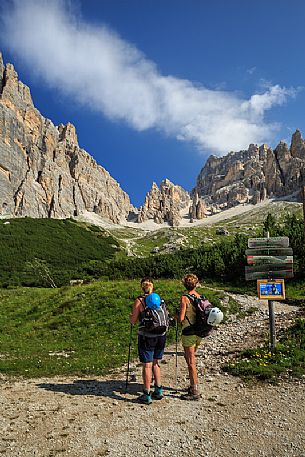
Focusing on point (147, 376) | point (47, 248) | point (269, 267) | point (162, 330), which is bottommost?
point (147, 376)

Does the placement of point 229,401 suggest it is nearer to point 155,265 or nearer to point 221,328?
point 221,328

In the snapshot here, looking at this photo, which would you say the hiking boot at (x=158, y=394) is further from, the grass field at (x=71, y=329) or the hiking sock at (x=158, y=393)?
Answer: the grass field at (x=71, y=329)

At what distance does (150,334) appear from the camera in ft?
30.8

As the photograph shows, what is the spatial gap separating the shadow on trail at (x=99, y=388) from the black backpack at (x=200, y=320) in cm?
210

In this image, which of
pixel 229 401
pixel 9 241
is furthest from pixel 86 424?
pixel 9 241

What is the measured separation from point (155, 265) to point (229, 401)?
43.8 metres

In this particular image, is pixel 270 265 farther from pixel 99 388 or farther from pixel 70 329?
pixel 70 329

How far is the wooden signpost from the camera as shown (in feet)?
45.2

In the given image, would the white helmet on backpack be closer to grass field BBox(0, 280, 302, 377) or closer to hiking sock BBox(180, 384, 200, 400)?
hiking sock BBox(180, 384, 200, 400)

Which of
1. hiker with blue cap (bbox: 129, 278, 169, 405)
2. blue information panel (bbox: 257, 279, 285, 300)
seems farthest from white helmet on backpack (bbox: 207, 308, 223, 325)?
blue information panel (bbox: 257, 279, 285, 300)

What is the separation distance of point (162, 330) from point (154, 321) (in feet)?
1.29

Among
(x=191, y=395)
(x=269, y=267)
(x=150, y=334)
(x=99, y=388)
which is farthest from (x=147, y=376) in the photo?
(x=269, y=267)

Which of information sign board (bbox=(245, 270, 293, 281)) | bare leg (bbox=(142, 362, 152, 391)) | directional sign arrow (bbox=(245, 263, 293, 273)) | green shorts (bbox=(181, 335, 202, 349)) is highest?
directional sign arrow (bbox=(245, 263, 293, 273))

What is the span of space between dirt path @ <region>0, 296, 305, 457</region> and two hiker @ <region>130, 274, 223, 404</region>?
20.6 inches
